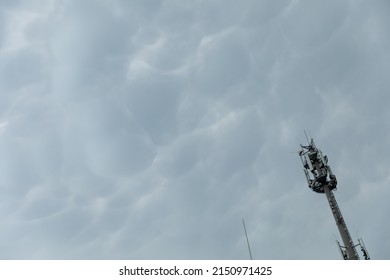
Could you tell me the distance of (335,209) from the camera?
64.1m

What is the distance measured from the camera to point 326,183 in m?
66.6

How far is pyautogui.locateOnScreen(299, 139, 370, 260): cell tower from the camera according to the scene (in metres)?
59.5

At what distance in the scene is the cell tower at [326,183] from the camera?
2344 inches
